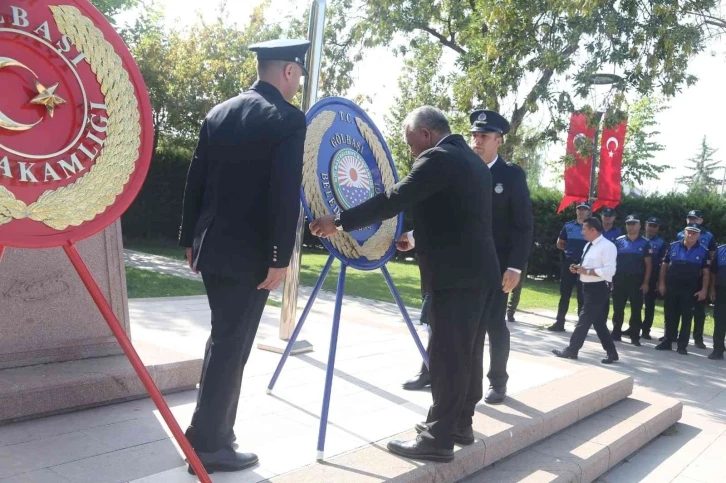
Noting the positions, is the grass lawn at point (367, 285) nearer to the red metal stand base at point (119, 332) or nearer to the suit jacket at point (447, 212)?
the suit jacket at point (447, 212)

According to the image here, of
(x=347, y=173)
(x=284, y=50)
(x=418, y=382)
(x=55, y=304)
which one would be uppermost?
(x=284, y=50)

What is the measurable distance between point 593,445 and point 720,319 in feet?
17.4

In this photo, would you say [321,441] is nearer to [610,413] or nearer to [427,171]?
[427,171]

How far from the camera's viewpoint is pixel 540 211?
709 inches

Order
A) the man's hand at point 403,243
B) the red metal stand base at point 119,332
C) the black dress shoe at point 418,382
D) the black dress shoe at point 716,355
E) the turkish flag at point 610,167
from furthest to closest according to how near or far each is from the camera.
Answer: the turkish flag at point 610,167, the black dress shoe at point 716,355, the black dress shoe at point 418,382, the man's hand at point 403,243, the red metal stand base at point 119,332

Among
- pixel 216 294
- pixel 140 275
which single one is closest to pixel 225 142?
pixel 216 294

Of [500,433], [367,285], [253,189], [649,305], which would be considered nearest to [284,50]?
[253,189]

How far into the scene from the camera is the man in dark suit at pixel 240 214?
280 centimetres

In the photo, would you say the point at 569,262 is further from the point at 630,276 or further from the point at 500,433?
the point at 500,433

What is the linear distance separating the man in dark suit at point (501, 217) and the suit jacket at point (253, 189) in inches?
71.7

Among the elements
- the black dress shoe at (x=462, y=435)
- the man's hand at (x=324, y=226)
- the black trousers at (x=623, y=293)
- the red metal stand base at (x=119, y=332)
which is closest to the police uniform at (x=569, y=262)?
the black trousers at (x=623, y=293)

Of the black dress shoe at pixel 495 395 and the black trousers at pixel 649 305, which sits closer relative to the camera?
the black dress shoe at pixel 495 395

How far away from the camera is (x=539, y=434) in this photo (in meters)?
4.24

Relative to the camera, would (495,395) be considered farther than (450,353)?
Yes
